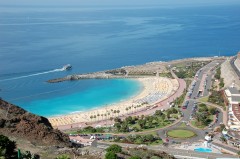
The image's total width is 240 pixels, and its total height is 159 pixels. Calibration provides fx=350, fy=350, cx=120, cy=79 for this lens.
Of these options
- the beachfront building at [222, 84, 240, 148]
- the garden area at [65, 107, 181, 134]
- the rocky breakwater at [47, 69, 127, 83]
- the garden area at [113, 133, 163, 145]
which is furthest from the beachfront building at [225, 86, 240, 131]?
the rocky breakwater at [47, 69, 127, 83]

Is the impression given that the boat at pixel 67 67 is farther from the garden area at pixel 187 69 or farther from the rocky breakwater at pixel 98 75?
the garden area at pixel 187 69

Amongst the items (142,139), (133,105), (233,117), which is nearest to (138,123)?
(142,139)

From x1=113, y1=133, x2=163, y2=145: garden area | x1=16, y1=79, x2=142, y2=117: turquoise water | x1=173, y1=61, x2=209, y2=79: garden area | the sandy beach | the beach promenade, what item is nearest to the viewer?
x1=113, y1=133, x2=163, y2=145: garden area

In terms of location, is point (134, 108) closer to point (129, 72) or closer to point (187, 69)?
point (129, 72)

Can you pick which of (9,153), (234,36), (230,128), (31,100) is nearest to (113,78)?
(31,100)

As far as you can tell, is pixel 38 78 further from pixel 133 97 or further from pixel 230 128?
pixel 230 128

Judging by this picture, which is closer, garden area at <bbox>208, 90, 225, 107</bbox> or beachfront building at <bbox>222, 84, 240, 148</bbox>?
beachfront building at <bbox>222, 84, 240, 148</bbox>

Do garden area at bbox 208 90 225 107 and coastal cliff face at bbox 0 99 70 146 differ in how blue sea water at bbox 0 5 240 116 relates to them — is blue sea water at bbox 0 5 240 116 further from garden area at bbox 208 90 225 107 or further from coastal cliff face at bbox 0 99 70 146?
coastal cliff face at bbox 0 99 70 146
